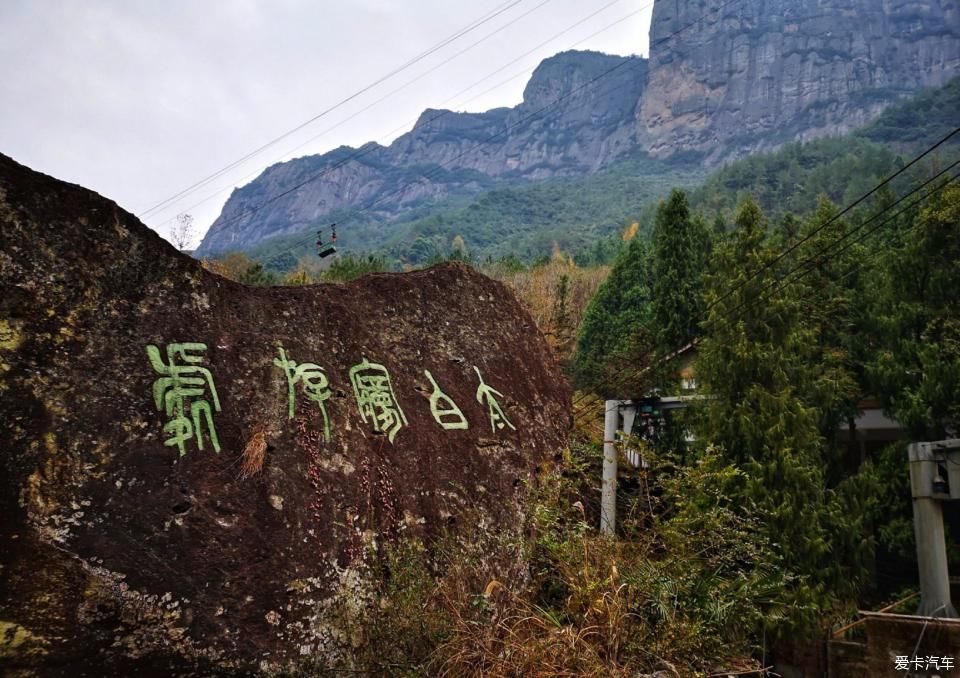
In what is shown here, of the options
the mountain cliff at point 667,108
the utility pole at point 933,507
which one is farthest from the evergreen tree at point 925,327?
the mountain cliff at point 667,108

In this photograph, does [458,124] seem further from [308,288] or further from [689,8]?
[308,288]

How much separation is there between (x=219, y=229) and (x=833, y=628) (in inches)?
6809

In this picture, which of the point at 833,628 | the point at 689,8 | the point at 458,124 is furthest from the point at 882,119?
the point at 458,124

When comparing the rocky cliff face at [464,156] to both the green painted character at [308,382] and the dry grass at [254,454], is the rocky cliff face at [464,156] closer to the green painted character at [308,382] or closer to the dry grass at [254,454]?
the green painted character at [308,382]

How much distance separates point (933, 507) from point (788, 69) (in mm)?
141299

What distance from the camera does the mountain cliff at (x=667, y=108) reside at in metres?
126

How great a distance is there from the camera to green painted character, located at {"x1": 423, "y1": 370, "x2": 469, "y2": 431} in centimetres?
591

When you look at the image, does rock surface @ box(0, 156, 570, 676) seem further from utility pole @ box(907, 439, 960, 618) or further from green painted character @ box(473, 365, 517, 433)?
utility pole @ box(907, 439, 960, 618)

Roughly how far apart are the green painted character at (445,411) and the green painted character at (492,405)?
0.32m

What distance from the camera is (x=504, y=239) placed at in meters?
81.3

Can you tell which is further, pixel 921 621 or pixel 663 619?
pixel 921 621

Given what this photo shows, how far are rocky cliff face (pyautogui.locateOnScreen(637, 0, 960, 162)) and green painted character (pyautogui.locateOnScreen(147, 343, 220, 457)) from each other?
130m

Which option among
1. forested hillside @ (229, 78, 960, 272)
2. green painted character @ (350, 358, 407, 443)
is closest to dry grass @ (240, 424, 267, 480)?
green painted character @ (350, 358, 407, 443)

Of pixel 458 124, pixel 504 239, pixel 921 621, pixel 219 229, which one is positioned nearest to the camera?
pixel 921 621
